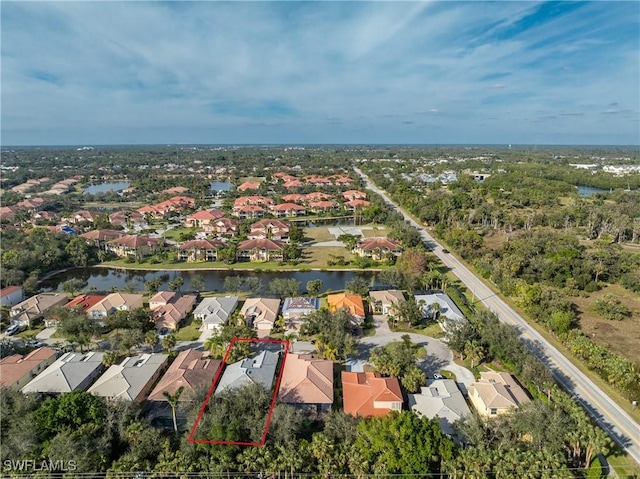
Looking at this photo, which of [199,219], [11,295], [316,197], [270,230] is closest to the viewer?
[11,295]

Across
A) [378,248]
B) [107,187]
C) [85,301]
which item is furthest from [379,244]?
[107,187]

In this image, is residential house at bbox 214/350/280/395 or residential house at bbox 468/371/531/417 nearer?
residential house at bbox 468/371/531/417

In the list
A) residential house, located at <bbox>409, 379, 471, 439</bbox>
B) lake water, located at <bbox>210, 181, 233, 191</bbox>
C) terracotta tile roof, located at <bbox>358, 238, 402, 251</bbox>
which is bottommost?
lake water, located at <bbox>210, 181, 233, 191</bbox>

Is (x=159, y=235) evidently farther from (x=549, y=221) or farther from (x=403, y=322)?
(x=549, y=221)

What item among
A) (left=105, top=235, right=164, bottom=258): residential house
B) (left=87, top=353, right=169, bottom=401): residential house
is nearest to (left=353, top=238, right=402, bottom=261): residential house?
(left=105, top=235, right=164, bottom=258): residential house

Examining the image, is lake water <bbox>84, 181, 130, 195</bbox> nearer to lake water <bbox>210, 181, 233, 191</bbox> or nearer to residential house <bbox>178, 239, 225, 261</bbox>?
lake water <bbox>210, 181, 233, 191</bbox>

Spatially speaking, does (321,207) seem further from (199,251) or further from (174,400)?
(174,400)

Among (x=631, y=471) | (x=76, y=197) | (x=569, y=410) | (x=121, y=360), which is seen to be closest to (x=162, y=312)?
(x=121, y=360)
